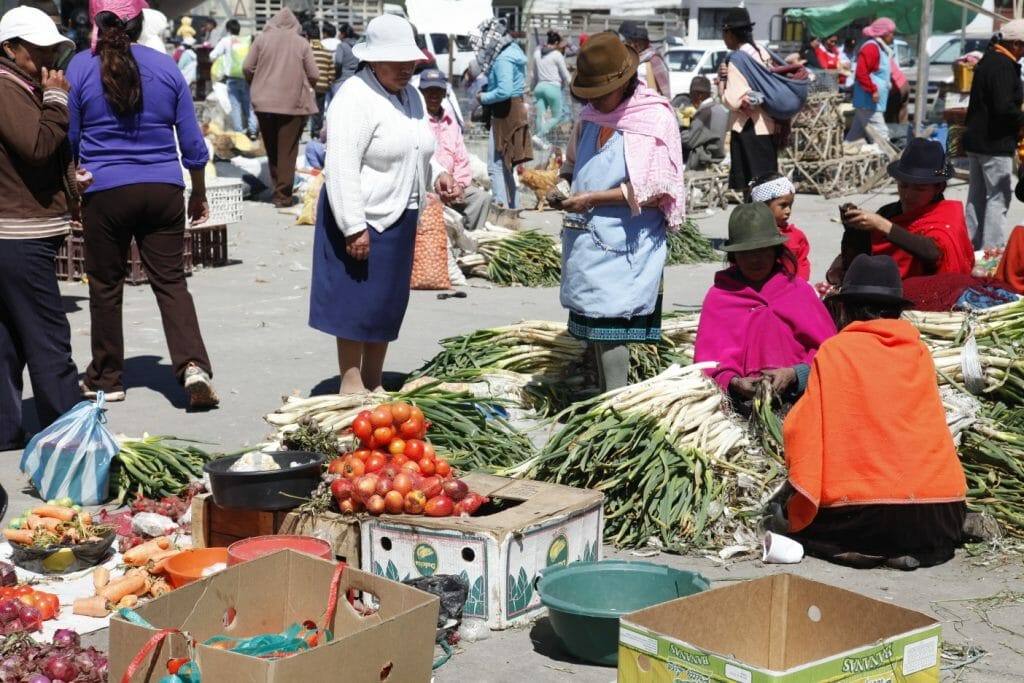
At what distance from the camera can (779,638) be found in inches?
148

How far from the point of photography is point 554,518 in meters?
4.63

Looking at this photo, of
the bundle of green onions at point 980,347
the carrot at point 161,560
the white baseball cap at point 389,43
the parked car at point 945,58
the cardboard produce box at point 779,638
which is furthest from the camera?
the parked car at point 945,58

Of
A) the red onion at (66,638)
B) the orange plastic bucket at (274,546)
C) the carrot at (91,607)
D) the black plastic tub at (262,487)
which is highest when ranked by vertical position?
the black plastic tub at (262,487)

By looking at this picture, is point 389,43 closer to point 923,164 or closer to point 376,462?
point 376,462

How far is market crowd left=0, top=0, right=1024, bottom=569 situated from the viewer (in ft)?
16.6

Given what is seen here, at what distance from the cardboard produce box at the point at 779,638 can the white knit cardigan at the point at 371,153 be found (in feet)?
11.3

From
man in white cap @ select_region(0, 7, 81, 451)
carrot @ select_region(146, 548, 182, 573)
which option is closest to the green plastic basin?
carrot @ select_region(146, 548, 182, 573)

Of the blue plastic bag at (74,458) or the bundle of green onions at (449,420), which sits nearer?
the blue plastic bag at (74,458)

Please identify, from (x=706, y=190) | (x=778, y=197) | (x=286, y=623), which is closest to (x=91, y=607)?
(x=286, y=623)

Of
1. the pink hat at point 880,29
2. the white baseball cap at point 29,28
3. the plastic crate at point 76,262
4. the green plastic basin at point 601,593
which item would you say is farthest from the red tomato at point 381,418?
the pink hat at point 880,29

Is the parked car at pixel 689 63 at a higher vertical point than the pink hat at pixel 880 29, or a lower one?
lower

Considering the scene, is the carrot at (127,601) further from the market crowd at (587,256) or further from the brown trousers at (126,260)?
the brown trousers at (126,260)

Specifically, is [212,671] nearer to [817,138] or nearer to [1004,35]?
[1004,35]

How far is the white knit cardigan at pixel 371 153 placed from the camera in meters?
6.51
